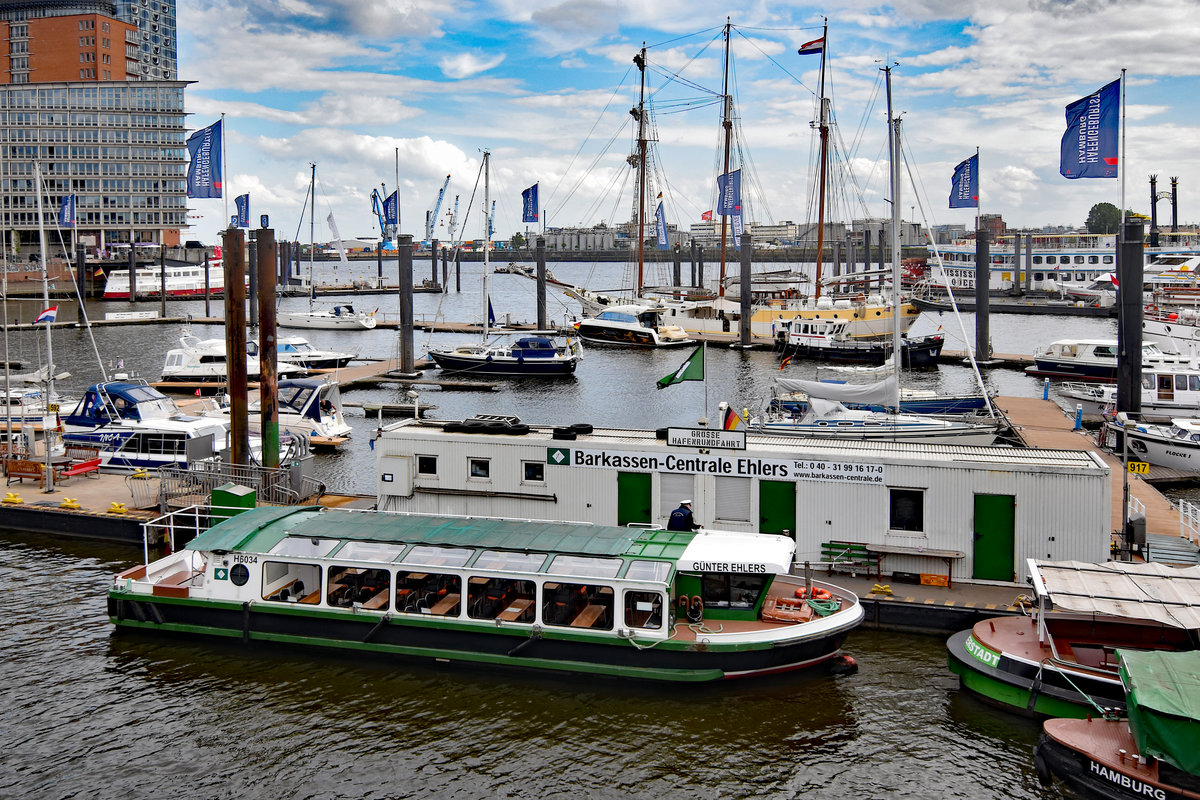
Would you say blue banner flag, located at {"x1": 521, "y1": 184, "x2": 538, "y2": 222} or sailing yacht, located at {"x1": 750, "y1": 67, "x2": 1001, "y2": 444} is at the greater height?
blue banner flag, located at {"x1": 521, "y1": 184, "x2": 538, "y2": 222}

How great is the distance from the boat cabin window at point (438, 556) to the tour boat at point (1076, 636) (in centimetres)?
852

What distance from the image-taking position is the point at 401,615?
1725cm

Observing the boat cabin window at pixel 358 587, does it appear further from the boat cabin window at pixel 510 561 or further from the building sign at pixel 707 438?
the building sign at pixel 707 438

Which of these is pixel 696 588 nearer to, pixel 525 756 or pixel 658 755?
pixel 658 755

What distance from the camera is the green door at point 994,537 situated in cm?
1906

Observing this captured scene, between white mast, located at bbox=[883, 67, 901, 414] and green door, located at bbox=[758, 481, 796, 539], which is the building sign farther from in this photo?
white mast, located at bbox=[883, 67, 901, 414]

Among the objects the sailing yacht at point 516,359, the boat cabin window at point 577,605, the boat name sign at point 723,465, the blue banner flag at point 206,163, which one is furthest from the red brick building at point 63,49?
the boat cabin window at point 577,605

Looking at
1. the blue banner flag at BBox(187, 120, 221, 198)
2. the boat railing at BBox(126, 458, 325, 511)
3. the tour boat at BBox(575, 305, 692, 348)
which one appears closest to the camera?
the boat railing at BBox(126, 458, 325, 511)

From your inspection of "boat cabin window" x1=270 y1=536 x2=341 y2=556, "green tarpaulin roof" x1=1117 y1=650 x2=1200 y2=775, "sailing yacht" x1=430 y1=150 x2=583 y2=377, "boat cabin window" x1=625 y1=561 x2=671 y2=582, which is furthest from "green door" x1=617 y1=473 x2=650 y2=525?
"sailing yacht" x1=430 y1=150 x2=583 y2=377

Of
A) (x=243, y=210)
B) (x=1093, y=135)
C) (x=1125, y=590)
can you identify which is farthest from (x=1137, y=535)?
(x=243, y=210)

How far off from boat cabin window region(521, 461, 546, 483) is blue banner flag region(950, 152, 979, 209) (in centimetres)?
3907

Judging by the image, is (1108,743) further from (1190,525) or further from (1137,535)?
(1190,525)

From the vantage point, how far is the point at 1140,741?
12.4 m

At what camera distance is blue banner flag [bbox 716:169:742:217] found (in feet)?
223
